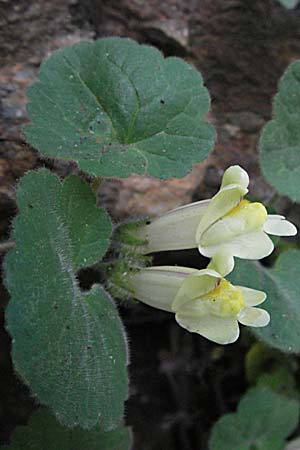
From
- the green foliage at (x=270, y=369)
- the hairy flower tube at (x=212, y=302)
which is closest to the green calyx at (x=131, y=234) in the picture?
the hairy flower tube at (x=212, y=302)

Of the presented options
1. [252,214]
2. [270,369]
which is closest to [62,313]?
[252,214]

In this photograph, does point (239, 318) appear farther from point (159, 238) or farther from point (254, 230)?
point (159, 238)

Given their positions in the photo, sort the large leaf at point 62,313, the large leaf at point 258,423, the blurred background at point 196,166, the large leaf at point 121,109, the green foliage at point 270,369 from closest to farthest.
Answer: the large leaf at point 62,313 < the large leaf at point 121,109 < the blurred background at point 196,166 < the large leaf at point 258,423 < the green foliage at point 270,369

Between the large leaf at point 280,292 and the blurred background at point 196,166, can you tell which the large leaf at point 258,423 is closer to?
the blurred background at point 196,166

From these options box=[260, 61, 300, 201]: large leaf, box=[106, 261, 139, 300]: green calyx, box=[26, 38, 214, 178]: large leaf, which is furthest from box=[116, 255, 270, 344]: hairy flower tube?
box=[260, 61, 300, 201]: large leaf

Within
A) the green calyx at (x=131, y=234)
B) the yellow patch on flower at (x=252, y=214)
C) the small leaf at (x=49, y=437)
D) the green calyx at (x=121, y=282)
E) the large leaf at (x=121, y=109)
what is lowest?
the small leaf at (x=49, y=437)

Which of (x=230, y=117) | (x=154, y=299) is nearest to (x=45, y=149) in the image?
(x=154, y=299)
